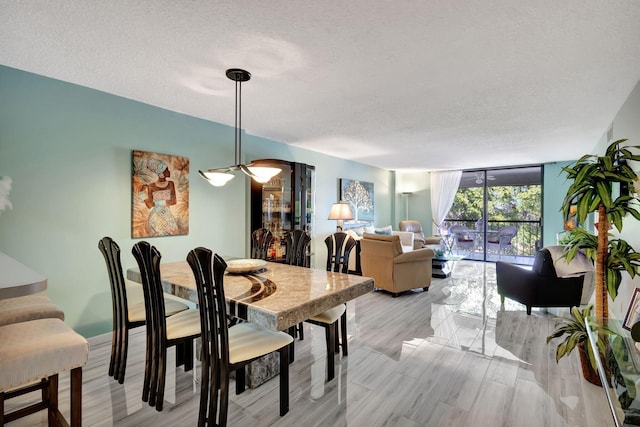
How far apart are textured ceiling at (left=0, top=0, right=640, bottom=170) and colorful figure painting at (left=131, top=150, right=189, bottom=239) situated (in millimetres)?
623

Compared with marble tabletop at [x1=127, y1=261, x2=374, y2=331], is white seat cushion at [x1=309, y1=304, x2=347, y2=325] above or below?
below

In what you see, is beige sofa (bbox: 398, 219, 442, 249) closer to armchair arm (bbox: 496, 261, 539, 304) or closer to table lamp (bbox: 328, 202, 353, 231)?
table lamp (bbox: 328, 202, 353, 231)

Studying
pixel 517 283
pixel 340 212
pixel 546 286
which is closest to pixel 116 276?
pixel 340 212

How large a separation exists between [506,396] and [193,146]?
152 inches

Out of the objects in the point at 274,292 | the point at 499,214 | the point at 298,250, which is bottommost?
the point at 274,292

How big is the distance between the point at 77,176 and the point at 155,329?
1772 mm

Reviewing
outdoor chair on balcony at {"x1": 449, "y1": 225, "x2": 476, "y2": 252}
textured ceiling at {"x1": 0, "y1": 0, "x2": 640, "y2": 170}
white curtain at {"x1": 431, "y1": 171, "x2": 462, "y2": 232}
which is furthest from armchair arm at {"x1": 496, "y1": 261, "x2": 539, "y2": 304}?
white curtain at {"x1": 431, "y1": 171, "x2": 462, "y2": 232}

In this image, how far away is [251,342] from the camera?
1908mm

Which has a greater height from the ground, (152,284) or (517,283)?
(152,284)

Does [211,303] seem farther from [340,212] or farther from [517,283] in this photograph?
[340,212]

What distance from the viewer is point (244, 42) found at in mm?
2084

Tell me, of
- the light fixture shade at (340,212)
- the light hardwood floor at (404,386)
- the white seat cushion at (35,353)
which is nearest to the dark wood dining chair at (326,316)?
the light hardwood floor at (404,386)

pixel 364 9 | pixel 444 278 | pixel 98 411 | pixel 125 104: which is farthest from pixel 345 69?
pixel 444 278

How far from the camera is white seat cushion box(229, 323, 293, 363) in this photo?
1787mm
